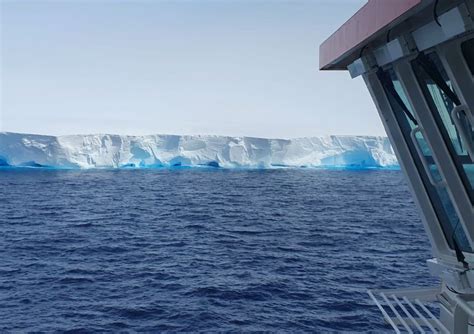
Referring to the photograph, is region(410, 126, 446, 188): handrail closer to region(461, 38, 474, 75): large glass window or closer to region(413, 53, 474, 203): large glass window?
region(413, 53, 474, 203): large glass window

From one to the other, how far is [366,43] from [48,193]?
204 ft

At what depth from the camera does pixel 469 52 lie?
3.73 metres

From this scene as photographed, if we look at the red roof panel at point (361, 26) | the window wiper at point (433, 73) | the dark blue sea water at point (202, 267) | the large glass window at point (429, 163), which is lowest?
the dark blue sea water at point (202, 267)

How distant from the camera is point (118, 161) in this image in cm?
9312

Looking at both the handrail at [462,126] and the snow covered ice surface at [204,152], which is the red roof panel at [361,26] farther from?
the snow covered ice surface at [204,152]

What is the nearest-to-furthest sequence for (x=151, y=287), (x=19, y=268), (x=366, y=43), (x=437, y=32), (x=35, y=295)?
1. (x=437, y=32)
2. (x=366, y=43)
3. (x=35, y=295)
4. (x=151, y=287)
5. (x=19, y=268)

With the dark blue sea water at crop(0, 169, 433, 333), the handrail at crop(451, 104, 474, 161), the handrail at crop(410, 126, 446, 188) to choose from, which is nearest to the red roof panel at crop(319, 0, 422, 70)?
the handrail at crop(451, 104, 474, 161)

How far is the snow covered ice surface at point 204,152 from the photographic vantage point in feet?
284

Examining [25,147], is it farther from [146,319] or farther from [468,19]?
[468,19]

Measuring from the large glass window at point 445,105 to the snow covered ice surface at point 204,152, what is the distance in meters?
86.6

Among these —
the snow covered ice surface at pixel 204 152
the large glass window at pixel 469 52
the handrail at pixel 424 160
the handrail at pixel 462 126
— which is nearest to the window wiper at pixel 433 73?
the handrail at pixel 462 126

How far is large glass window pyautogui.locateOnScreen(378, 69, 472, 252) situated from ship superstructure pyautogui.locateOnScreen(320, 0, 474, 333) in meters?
0.01

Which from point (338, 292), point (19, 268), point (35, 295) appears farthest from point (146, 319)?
point (19, 268)

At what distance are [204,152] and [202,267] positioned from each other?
78164 mm
